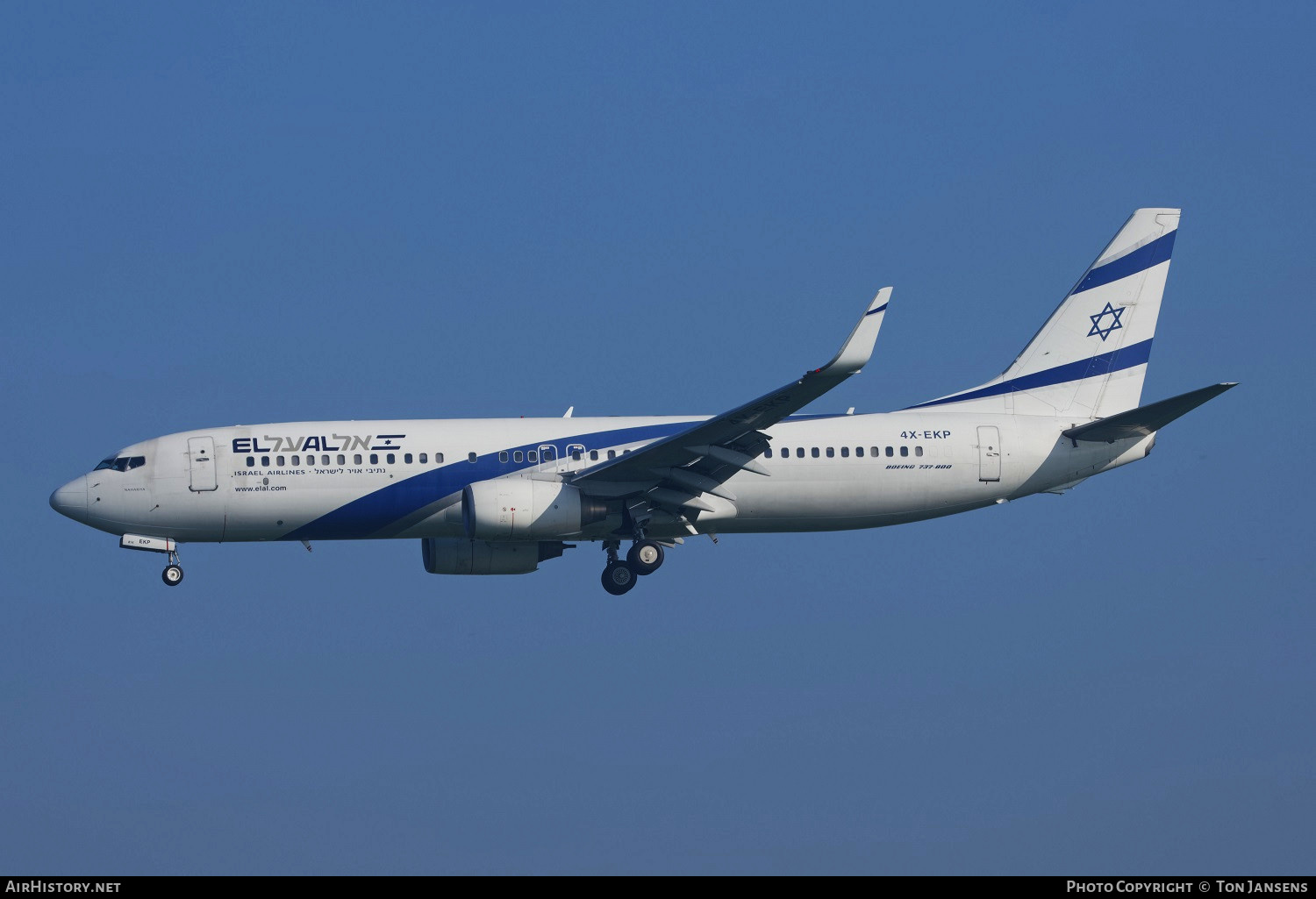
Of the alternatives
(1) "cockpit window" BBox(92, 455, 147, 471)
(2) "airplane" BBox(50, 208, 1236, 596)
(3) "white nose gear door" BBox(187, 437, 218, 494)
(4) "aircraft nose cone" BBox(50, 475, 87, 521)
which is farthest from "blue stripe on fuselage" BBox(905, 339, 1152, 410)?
(4) "aircraft nose cone" BBox(50, 475, 87, 521)

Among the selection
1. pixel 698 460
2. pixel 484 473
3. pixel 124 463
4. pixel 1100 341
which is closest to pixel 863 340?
pixel 698 460

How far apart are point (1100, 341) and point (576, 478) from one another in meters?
16.3

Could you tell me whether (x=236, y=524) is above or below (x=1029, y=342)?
below

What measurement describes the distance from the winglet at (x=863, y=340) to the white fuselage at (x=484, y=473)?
27.4ft

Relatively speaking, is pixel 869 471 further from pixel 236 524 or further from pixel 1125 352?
pixel 236 524

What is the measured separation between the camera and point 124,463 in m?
51.0

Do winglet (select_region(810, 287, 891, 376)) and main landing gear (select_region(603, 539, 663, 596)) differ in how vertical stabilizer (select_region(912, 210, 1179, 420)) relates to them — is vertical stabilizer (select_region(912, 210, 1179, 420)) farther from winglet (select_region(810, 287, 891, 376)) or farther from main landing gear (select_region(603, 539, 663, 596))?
winglet (select_region(810, 287, 891, 376))

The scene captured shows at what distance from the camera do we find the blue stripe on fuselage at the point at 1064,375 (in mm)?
54812

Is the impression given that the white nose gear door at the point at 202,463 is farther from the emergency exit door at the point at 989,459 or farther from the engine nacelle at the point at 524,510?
the emergency exit door at the point at 989,459

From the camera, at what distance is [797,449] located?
51500mm

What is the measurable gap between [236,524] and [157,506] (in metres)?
2.10

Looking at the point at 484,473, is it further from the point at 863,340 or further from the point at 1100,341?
the point at 1100,341
